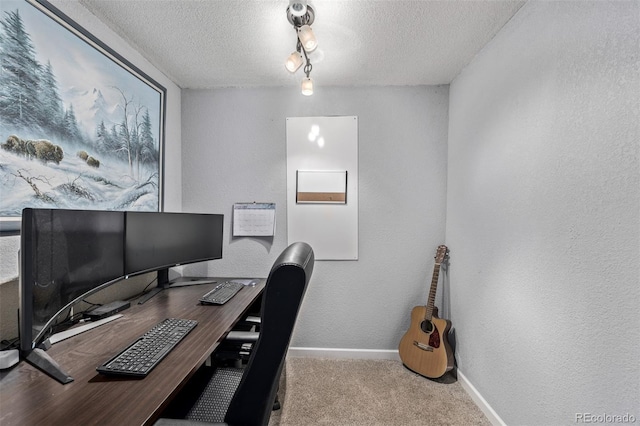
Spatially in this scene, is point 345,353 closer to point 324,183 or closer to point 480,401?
point 480,401

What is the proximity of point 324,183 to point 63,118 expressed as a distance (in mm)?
1618

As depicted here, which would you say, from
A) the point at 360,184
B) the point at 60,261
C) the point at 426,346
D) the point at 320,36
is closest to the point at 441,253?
the point at 426,346

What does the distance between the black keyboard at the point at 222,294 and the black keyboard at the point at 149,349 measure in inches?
11.1

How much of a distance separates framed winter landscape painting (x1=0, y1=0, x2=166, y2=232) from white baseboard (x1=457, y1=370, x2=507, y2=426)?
2.60 m

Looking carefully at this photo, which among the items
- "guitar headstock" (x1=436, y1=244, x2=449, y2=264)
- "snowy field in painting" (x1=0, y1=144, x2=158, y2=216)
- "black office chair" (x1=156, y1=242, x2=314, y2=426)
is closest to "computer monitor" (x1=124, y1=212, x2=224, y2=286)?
"snowy field in painting" (x1=0, y1=144, x2=158, y2=216)

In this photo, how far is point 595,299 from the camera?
37.5 inches

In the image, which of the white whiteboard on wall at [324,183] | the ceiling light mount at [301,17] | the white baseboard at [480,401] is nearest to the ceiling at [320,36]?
the ceiling light mount at [301,17]

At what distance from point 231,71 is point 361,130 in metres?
1.14

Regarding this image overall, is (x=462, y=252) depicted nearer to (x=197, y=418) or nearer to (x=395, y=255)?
(x=395, y=255)

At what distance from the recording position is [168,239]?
1701mm

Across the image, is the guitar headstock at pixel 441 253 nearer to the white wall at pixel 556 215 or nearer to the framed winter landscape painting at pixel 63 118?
the white wall at pixel 556 215

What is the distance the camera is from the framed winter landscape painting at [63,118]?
104 cm

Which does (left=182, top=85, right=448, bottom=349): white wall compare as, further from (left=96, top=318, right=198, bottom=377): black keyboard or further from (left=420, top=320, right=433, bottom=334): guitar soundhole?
(left=96, top=318, right=198, bottom=377): black keyboard

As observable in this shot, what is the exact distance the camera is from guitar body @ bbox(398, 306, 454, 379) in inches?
74.8
